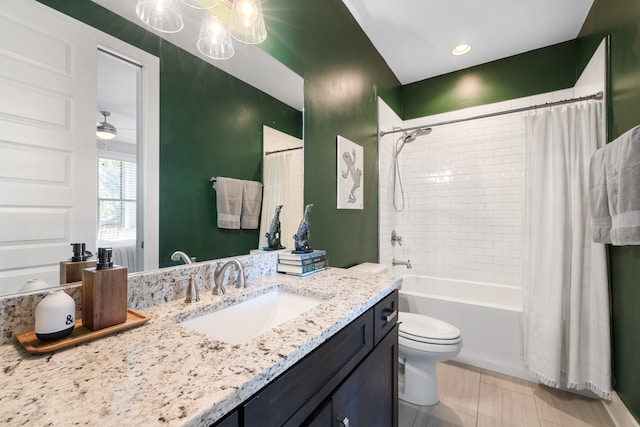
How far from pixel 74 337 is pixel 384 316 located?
0.98 metres

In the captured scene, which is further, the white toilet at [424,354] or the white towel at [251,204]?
the white toilet at [424,354]

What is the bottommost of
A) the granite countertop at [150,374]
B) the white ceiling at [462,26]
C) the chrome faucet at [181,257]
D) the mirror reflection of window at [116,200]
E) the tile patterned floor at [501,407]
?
the tile patterned floor at [501,407]

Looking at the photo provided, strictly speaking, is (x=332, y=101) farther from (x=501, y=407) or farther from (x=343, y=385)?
(x=501, y=407)

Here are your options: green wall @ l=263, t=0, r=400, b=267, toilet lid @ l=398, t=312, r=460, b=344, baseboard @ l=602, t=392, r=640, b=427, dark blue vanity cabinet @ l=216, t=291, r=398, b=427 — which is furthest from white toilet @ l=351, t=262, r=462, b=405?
baseboard @ l=602, t=392, r=640, b=427

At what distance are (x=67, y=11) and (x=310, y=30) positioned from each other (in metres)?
1.35

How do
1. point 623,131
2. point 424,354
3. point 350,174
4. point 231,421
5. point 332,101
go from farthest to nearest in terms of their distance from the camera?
point 350,174, point 332,101, point 424,354, point 623,131, point 231,421

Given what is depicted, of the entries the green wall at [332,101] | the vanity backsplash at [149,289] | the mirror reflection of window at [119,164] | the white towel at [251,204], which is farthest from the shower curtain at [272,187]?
the mirror reflection of window at [119,164]

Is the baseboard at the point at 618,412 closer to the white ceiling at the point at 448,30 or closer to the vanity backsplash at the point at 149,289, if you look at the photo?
the vanity backsplash at the point at 149,289

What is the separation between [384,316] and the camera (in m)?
1.16

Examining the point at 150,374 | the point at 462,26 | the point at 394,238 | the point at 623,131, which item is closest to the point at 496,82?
the point at 462,26

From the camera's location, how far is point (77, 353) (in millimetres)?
603

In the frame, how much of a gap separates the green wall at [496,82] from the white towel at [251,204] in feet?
8.36

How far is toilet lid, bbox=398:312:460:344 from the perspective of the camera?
1733mm

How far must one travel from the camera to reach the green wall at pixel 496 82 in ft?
8.37
